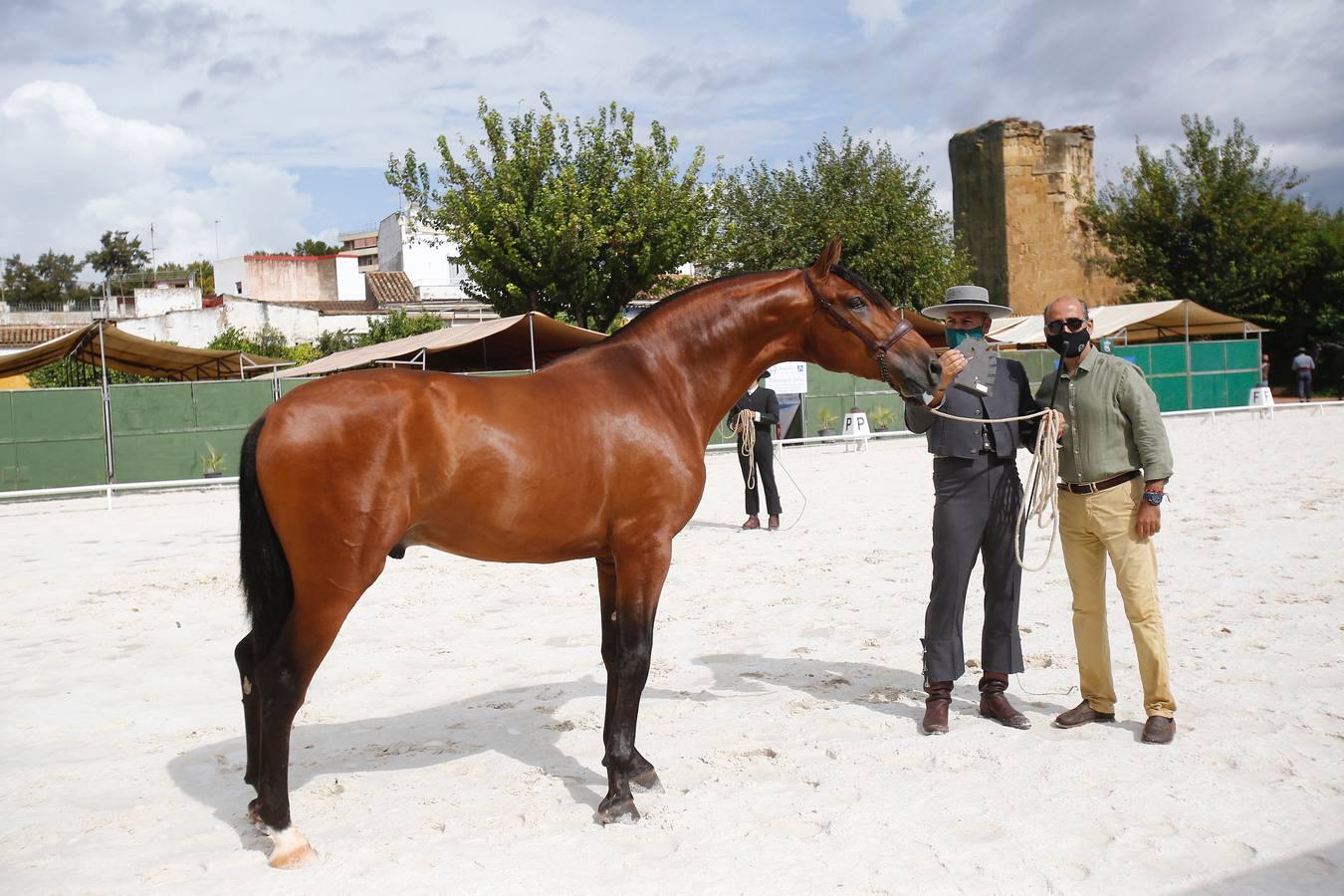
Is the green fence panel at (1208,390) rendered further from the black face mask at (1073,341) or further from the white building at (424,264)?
the white building at (424,264)

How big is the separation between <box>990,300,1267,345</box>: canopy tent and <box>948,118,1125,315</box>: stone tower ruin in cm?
1022

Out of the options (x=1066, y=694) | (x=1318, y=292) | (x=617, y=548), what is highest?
(x=1318, y=292)

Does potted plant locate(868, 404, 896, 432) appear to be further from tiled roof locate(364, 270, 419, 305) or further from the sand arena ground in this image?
tiled roof locate(364, 270, 419, 305)

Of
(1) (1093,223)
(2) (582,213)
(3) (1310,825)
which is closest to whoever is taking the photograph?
(3) (1310,825)

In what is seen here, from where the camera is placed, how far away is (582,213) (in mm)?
26219

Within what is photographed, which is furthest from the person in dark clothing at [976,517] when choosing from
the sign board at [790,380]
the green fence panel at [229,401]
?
the sign board at [790,380]

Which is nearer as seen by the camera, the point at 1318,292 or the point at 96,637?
the point at 96,637

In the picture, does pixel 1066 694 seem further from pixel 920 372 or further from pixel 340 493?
pixel 340 493

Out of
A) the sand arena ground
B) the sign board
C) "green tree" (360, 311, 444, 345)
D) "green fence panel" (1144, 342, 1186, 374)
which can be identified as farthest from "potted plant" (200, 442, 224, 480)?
"green fence panel" (1144, 342, 1186, 374)

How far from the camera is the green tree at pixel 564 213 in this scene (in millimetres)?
26125

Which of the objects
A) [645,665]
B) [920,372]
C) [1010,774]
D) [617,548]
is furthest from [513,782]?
[920,372]

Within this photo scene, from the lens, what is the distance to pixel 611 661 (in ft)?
13.4

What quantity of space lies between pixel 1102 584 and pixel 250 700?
3.71 meters

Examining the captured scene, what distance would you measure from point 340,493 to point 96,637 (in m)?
4.48
